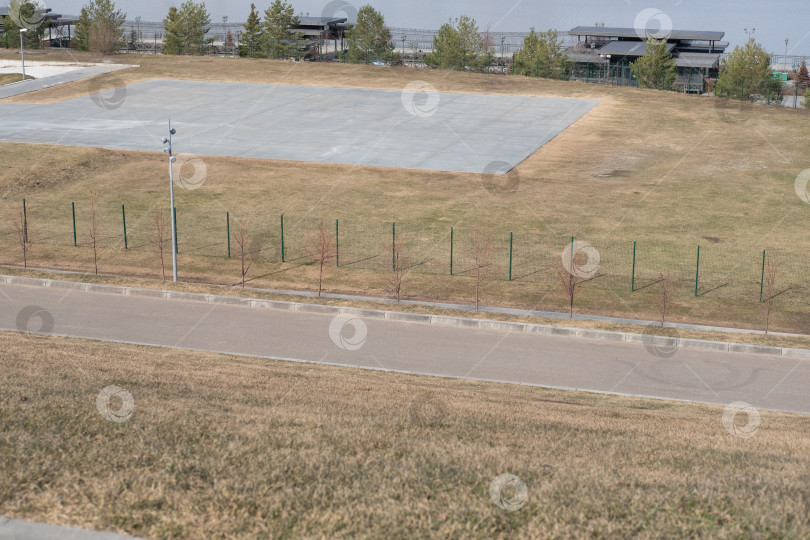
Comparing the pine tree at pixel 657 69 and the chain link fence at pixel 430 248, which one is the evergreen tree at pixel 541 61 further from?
the chain link fence at pixel 430 248

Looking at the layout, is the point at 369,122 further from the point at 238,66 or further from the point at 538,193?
the point at 238,66

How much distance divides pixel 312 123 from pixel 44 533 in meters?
44.4

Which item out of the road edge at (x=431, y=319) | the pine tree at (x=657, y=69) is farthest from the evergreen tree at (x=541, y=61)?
the road edge at (x=431, y=319)

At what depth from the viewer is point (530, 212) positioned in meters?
35.2

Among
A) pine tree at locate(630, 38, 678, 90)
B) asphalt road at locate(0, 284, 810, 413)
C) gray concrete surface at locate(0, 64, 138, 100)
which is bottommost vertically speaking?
asphalt road at locate(0, 284, 810, 413)

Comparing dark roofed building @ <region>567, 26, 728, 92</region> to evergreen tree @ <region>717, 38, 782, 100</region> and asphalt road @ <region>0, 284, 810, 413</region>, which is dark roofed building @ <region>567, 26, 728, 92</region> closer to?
evergreen tree @ <region>717, 38, 782, 100</region>

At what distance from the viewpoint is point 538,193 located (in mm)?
38000

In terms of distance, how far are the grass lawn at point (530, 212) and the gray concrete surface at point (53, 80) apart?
56.7 ft

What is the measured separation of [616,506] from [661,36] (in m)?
94.3

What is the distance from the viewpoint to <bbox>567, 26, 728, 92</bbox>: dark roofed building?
81.8 m

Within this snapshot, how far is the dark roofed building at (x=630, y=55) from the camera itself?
81812 millimetres

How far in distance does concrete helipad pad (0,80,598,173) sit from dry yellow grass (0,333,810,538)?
2868cm

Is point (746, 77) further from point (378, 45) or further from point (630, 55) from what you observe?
point (378, 45)

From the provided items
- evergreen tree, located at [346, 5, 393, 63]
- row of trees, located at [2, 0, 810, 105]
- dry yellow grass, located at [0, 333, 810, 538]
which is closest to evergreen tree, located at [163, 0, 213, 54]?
row of trees, located at [2, 0, 810, 105]
